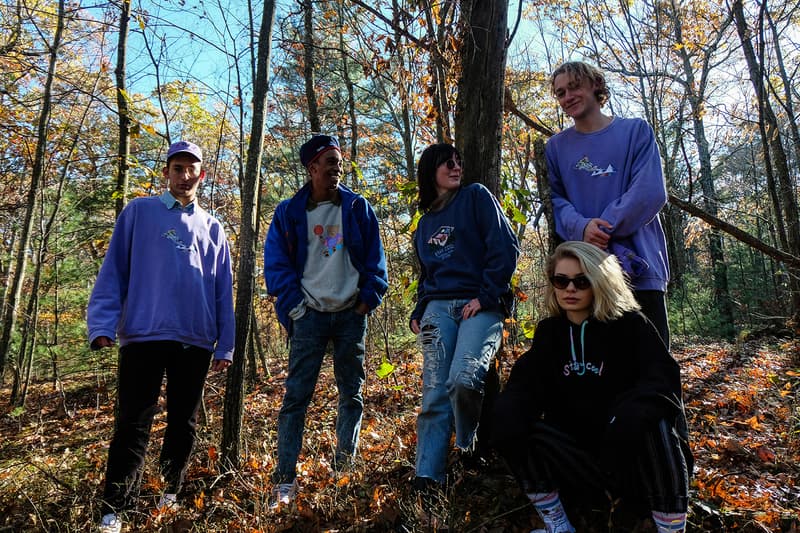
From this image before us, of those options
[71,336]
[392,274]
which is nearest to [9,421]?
[71,336]

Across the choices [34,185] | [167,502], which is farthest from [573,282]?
[34,185]

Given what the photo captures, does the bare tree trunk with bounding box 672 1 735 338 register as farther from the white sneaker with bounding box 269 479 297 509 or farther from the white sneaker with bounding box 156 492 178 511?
the white sneaker with bounding box 156 492 178 511

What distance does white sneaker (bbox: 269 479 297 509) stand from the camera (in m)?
2.70

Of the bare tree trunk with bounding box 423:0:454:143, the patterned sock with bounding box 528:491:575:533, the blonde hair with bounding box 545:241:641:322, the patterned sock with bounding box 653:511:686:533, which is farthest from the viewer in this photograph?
the bare tree trunk with bounding box 423:0:454:143

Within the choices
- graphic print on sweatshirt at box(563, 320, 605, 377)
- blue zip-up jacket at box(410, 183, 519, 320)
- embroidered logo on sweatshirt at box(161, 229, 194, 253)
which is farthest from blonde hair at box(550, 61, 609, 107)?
embroidered logo on sweatshirt at box(161, 229, 194, 253)

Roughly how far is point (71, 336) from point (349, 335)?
1030 centimetres

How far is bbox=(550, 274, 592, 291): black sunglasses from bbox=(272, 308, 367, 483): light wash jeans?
1.37m

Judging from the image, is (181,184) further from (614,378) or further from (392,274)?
(392,274)

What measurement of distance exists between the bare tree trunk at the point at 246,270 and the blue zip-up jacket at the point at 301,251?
0.60m

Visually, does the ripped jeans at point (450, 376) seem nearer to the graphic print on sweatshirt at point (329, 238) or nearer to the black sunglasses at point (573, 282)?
the black sunglasses at point (573, 282)

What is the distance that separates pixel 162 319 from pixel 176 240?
0.54 m

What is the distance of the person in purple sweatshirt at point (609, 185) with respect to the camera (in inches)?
90.9

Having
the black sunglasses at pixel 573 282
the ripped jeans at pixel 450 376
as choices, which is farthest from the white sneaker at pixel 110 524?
the black sunglasses at pixel 573 282

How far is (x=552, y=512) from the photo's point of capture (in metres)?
2.04
